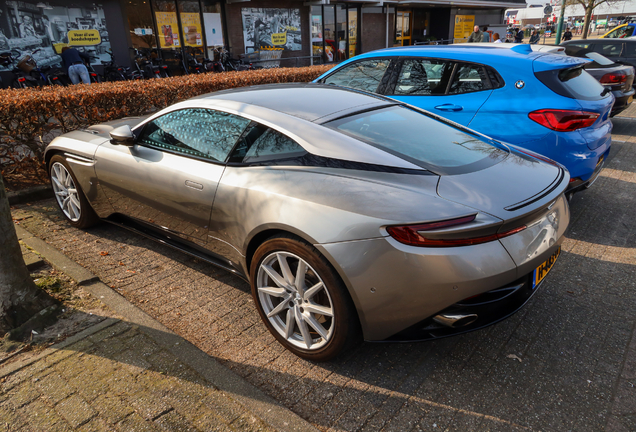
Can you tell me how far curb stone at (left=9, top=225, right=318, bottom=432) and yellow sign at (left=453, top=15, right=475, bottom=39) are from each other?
31.7 meters

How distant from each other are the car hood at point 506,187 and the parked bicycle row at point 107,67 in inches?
456

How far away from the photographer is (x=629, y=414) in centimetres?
228

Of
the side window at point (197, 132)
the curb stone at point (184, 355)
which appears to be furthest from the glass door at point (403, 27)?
the curb stone at point (184, 355)

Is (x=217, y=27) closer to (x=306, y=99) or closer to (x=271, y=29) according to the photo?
(x=271, y=29)

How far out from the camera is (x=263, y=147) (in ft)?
9.64

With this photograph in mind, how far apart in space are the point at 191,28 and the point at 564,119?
15.9m

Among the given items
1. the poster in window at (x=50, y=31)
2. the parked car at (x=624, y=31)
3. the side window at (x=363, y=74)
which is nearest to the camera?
the side window at (x=363, y=74)

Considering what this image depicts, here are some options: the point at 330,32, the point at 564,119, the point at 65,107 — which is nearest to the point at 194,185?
the point at 564,119

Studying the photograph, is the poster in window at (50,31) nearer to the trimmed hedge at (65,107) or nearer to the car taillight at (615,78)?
the trimmed hedge at (65,107)

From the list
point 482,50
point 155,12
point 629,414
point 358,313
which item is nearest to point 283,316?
point 358,313

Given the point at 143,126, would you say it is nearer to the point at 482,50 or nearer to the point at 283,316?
the point at 283,316

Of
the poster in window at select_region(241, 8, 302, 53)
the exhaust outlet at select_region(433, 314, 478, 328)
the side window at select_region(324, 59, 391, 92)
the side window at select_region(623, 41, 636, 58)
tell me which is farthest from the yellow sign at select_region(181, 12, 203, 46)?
the exhaust outlet at select_region(433, 314, 478, 328)

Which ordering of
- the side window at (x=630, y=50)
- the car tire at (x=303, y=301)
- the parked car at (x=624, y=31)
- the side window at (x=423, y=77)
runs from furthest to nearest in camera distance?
the parked car at (x=624, y=31) < the side window at (x=630, y=50) < the side window at (x=423, y=77) < the car tire at (x=303, y=301)

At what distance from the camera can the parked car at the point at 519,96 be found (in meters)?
4.27
